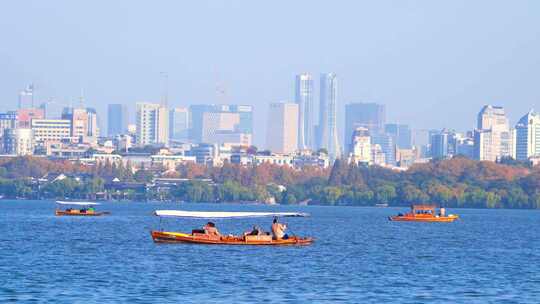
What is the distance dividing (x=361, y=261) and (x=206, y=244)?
13652 millimetres

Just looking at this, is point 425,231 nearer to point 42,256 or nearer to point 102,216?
point 102,216

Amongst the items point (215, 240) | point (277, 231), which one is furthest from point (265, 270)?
point (277, 231)

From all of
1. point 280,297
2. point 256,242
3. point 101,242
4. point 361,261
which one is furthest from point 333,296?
point 101,242

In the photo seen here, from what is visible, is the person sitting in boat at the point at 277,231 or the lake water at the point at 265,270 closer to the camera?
the lake water at the point at 265,270

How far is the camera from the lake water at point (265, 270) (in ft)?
212

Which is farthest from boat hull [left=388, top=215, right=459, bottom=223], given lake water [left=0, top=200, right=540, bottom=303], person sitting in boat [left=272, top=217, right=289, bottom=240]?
person sitting in boat [left=272, top=217, right=289, bottom=240]

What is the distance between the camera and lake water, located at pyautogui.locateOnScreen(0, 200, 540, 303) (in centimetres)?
6462

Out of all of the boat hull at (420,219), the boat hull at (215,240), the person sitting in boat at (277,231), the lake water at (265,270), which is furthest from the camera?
the boat hull at (420,219)

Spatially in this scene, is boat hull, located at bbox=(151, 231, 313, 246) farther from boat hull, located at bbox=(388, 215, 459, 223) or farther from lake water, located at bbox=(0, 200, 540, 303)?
boat hull, located at bbox=(388, 215, 459, 223)

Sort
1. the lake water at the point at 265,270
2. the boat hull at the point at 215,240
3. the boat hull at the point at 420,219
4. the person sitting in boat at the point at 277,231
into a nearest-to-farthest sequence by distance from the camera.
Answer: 1. the lake water at the point at 265,270
2. the boat hull at the point at 215,240
3. the person sitting in boat at the point at 277,231
4. the boat hull at the point at 420,219

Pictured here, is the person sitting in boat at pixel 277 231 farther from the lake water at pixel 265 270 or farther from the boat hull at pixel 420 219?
the boat hull at pixel 420 219

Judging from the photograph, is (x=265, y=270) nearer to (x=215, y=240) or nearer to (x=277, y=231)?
(x=215, y=240)

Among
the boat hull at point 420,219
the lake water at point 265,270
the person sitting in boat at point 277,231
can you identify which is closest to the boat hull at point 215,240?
the person sitting in boat at point 277,231

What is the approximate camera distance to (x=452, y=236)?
406 ft
